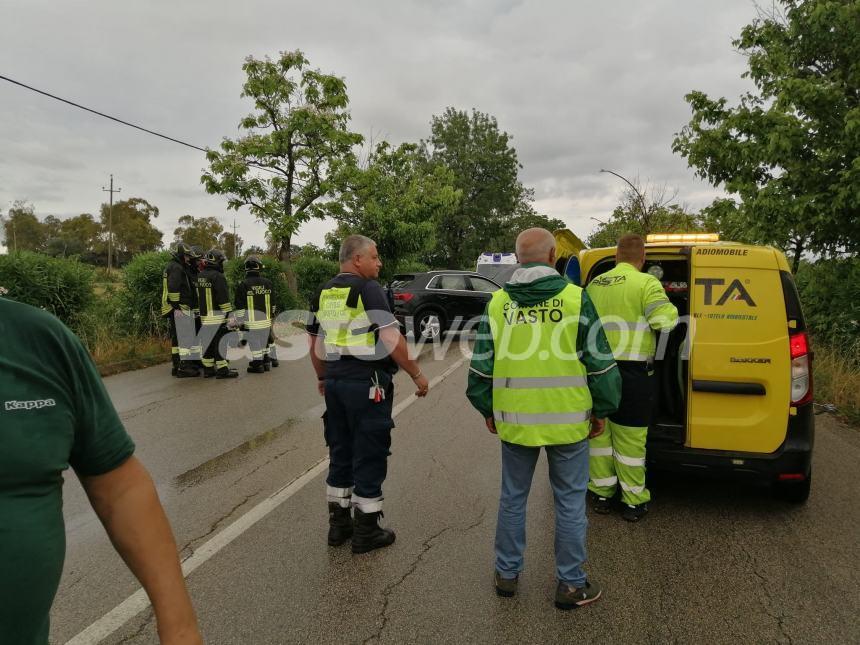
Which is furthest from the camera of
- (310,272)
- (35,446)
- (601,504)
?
(310,272)

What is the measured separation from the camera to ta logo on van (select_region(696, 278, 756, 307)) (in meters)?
3.75

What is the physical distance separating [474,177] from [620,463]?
50149 mm

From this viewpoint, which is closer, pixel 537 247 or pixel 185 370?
pixel 537 247

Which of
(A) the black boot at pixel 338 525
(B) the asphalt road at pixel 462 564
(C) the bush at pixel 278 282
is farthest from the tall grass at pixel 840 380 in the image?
(C) the bush at pixel 278 282

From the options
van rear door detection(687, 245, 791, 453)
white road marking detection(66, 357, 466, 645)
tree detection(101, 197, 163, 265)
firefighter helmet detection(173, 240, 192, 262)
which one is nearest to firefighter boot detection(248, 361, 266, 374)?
firefighter helmet detection(173, 240, 192, 262)

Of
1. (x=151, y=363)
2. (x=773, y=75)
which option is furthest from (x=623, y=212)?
(x=151, y=363)

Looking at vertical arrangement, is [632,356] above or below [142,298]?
below

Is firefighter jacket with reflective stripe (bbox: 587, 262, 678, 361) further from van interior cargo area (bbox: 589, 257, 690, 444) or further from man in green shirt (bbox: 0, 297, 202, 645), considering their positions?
man in green shirt (bbox: 0, 297, 202, 645)

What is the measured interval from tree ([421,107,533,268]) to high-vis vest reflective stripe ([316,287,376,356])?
4740 centimetres

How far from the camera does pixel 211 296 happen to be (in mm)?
9250

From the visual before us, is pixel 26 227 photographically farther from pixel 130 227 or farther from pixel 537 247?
pixel 537 247

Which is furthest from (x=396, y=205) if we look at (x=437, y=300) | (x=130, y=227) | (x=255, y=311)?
(x=130, y=227)

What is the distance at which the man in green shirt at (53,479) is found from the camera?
978mm

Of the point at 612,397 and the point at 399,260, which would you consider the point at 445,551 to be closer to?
the point at 612,397
